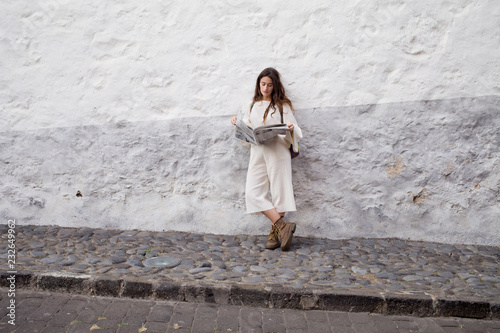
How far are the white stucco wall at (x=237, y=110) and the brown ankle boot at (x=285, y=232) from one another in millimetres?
533

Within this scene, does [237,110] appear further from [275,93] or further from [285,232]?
[285,232]

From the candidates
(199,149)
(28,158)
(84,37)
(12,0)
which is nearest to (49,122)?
(28,158)

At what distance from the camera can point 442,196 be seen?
509 cm

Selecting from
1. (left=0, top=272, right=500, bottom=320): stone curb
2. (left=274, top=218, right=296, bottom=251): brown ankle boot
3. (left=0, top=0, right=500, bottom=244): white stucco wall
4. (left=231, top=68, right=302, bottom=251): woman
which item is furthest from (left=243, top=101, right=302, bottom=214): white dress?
(left=0, top=272, right=500, bottom=320): stone curb

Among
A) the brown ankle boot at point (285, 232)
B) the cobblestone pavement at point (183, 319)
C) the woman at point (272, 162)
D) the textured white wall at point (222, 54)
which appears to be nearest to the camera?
the cobblestone pavement at point (183, 319)

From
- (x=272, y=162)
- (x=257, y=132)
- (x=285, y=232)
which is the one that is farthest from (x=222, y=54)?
(x=285, y=232)

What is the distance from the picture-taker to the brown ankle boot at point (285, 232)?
469 cm

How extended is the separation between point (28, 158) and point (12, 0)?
182 cm

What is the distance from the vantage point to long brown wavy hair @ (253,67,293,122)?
489cm

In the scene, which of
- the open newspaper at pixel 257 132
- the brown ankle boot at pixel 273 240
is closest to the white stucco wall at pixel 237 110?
the brown ankle boot at pixel 273 240

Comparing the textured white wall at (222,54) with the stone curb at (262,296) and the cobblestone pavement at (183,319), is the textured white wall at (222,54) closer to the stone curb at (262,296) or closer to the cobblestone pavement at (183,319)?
the stone curb at (262,296)

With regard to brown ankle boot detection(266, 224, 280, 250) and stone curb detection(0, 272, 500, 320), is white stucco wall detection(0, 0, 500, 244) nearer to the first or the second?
brown ankle boot detection(266, 224, 280, 250)

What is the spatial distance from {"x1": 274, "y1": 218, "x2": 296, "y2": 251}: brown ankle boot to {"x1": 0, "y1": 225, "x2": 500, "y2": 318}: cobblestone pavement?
0.33 ft

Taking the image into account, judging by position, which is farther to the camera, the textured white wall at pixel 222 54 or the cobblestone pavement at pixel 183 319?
the textured white wall at pixel 222 54
